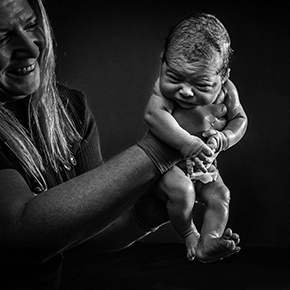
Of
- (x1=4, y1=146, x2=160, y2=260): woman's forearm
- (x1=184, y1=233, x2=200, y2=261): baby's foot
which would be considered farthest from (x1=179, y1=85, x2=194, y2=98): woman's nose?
(x1=184, y1=233, x2=200, y2=261): baby's foot

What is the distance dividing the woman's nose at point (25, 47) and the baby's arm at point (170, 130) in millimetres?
247

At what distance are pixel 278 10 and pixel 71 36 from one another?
1.32 metres

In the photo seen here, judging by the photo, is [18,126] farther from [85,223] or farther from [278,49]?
[278,49]

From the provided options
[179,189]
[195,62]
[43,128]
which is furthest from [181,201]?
[43,128]

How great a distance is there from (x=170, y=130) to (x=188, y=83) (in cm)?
8

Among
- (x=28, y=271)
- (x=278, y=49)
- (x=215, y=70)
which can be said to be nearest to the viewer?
(x=215, y=70)

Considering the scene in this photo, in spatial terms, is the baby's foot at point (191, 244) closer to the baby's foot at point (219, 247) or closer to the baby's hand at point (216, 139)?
the baby's foot at point (219, 247)

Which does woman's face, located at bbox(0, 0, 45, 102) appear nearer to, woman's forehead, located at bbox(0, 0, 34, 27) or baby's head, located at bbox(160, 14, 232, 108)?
woman's forehead, located at bbox(0, 0, 34, 27)

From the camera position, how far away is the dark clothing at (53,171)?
1122mm

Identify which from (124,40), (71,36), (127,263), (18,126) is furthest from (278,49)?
(18,126)

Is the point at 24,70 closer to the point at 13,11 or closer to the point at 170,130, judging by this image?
the point at 13,11

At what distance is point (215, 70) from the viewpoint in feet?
3.16

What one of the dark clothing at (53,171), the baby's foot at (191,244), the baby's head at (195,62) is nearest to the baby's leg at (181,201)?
the baby's foot at (191,244)

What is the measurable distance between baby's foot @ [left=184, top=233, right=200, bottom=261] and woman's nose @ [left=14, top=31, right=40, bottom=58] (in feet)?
1.41
